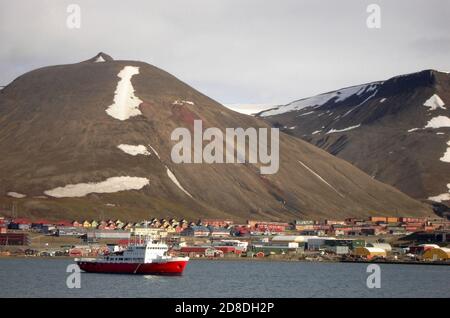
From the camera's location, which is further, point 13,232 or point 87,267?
point 13,232

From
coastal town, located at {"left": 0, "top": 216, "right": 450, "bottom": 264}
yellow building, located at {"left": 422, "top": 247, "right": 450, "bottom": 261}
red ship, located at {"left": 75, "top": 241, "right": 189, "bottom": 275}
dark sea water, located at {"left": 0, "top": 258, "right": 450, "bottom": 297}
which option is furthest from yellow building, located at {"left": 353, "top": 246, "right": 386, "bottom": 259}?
red ship, located at {"left": 75, "top": 241, "right": 189, "bottom": 275}

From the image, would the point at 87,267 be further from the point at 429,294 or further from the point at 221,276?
the point at 429,294

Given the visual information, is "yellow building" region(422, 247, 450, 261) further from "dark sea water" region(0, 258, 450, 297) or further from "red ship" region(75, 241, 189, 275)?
"red ship" region(75, 241, 189, 275)

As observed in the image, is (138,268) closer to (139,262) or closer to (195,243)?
(139,262)

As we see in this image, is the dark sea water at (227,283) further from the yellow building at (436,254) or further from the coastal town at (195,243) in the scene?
the coastal town at (195,243)

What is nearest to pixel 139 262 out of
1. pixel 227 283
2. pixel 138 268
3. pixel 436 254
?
pixel 138 268
